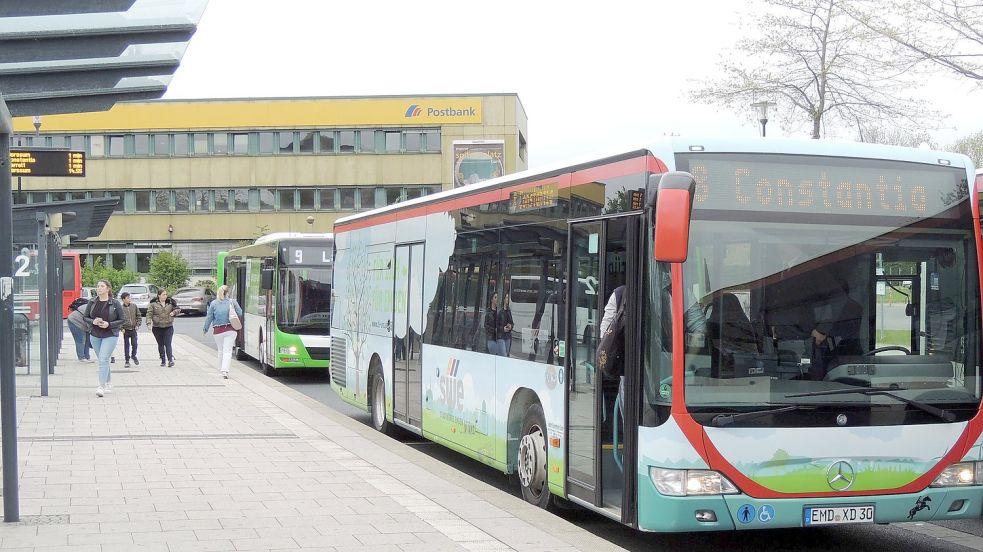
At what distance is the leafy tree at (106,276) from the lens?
66.8 meters

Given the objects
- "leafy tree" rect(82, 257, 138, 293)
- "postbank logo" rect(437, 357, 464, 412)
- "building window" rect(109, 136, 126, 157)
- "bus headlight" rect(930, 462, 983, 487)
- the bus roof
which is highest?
"building window" rect(109, 136, 126, 157)

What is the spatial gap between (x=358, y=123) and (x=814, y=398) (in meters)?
69.9

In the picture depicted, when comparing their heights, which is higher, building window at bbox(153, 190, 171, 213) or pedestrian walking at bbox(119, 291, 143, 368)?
building window at bbox(153, 190, 171, 213)

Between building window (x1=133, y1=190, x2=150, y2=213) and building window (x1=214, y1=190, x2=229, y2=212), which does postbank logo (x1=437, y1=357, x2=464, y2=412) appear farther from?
building window (x1=133, y1=190, x2=150, y2=213)

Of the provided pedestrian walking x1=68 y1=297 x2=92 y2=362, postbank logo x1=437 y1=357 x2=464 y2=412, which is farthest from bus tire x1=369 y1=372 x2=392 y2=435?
pedestrian walking x1=68 y1=297 x2=92 y2=362

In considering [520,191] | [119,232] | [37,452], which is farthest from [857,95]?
[119,232]

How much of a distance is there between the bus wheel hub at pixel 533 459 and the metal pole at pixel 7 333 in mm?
3788

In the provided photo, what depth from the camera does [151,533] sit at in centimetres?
783

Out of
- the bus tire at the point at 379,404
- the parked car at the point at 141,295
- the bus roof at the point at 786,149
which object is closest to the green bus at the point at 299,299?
the bus tire at the point at 379,404

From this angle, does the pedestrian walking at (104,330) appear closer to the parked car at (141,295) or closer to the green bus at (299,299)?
the green bus at (299,299)

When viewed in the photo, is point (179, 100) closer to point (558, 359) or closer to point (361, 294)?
point (361, 294)

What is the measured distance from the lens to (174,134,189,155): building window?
76250 millimetres

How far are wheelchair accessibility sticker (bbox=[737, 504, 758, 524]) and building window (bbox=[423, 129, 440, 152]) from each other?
68583 mm

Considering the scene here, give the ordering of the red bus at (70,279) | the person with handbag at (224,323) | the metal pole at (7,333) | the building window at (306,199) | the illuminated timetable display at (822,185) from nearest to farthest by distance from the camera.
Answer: the illuminated timetable display at (822,185) → the metal pole at (7,333) → the person with handbag at (224,323) → the red bus at (70,279) → the building window at (306,199)
